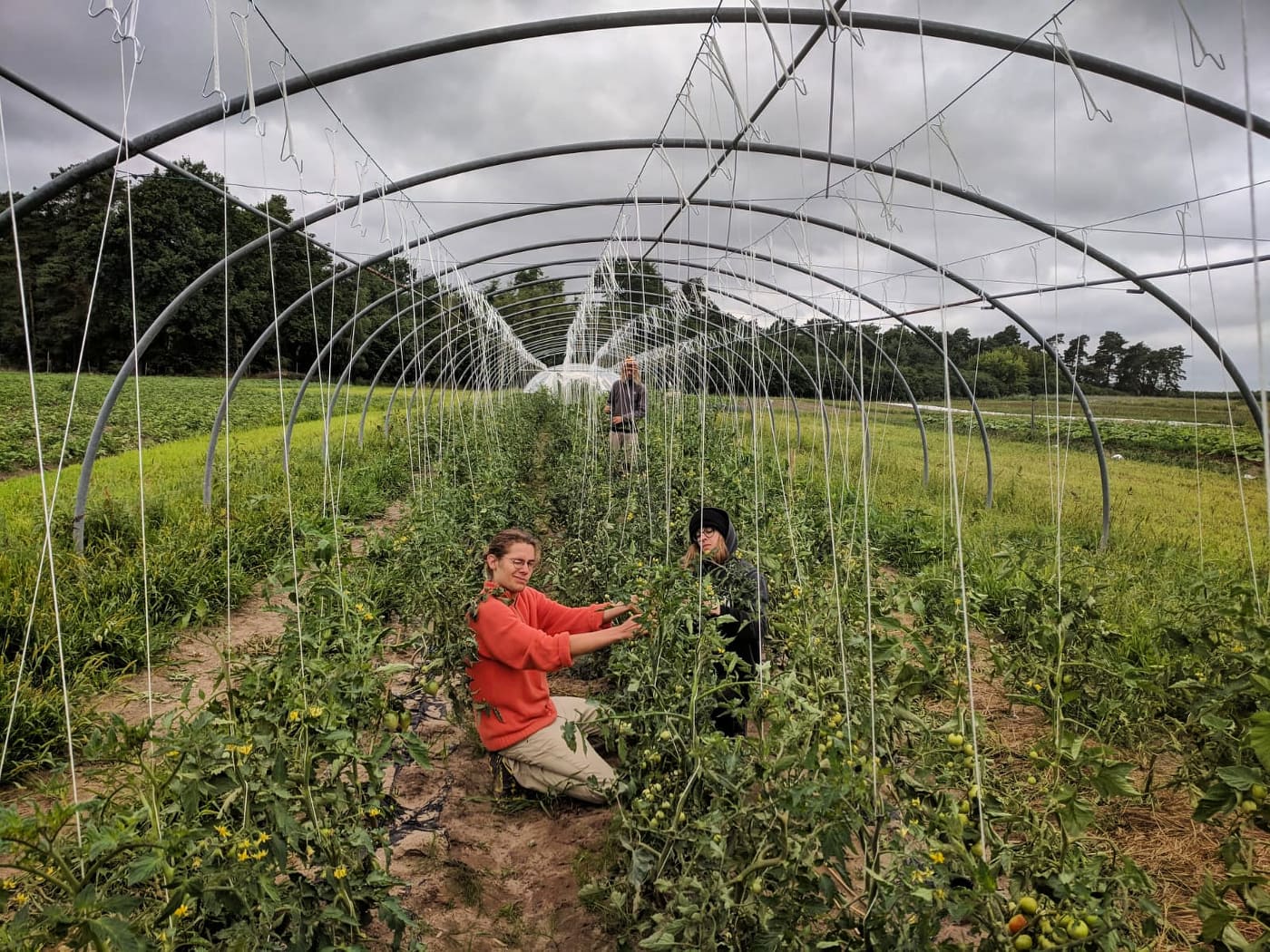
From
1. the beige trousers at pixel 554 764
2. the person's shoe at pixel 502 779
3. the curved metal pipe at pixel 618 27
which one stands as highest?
the curved metal pipe at pixel 618 27

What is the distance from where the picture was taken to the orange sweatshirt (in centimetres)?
264

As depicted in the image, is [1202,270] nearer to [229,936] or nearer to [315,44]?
[315,44]

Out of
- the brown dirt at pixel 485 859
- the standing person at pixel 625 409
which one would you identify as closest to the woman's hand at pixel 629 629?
the brown dirt at pixel 485 859

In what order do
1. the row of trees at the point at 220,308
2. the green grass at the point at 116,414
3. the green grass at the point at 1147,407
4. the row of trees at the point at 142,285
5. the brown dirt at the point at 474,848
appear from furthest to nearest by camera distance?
the row of trees at the point at 142,285 < the row of trees at the point at 220,308 < the green grass at the point at 1147,407 < the green grass at the point at 116,414 < the brown dirt at the point at 474,848

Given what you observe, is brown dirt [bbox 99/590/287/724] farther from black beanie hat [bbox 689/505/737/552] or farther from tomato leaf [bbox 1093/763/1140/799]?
tomato leaf [bbox 1093/763/1140/799]

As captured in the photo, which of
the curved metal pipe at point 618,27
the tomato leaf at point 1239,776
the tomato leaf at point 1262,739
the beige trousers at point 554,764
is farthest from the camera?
the curved metal pipe at point 618,27

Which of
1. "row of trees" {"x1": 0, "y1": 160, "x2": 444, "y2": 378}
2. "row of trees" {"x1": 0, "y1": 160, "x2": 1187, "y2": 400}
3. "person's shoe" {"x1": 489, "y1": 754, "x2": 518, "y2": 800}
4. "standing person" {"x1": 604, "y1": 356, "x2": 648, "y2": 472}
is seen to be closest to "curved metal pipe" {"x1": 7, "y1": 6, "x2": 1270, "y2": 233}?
"person's shoe" {"x1": 489, "y1": 754, "x2": 518, "y2": 800}

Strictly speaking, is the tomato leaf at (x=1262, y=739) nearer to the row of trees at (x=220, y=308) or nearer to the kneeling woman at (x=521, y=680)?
the kneeling woman at (x=521, y=680)

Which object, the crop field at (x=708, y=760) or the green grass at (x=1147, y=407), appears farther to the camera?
the green grass at (x=1147, y=407)

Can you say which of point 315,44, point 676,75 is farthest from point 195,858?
point 676,75

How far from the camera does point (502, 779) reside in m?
2.98

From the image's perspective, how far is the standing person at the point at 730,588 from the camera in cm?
294

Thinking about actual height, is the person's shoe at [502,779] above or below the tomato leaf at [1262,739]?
below

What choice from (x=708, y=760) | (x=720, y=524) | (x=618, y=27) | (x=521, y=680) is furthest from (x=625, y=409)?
(x=708, y=760)
